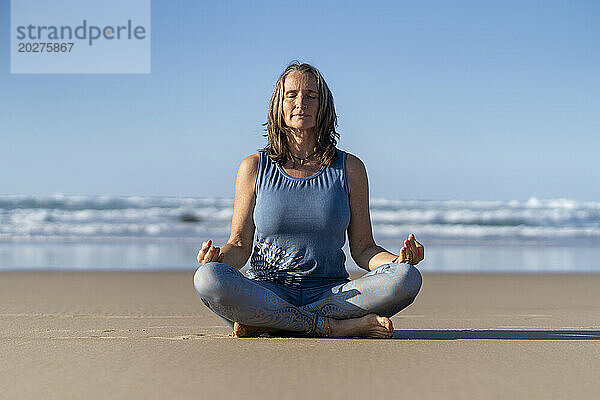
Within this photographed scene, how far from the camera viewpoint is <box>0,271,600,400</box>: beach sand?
2287mm

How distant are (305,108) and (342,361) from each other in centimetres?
140

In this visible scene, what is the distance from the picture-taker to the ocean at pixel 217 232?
9.59 meters

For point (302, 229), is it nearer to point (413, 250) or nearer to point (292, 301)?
point (292, 301)

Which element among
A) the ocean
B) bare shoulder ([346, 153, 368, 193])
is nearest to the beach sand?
bare shoulder ([346, 153, 368, 193])

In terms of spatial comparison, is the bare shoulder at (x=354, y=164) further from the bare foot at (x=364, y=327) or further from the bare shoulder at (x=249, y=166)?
the bare foot at (x=364, y=327)

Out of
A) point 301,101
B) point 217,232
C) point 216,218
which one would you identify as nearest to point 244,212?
point 301,101

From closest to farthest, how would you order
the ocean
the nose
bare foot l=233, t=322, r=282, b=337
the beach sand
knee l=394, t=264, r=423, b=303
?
the beach sand < knee l=394, t=264, r=423, b=303 < bare foot l=233, t=322, r=282, b=337 < the nose < the ocean

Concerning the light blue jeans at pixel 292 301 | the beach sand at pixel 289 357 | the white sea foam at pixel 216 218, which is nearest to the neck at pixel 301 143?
the light blue jeans at pixel 292 301

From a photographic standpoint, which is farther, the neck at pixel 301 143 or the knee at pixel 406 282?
the neck at pixel 301 143

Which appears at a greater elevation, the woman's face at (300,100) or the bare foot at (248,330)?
the woman's face at (300,100)

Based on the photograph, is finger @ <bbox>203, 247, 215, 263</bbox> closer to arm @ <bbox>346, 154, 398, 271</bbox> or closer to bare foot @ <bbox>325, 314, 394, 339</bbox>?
bare foot @ <bbox>325, 314, 394, 339</bbox>

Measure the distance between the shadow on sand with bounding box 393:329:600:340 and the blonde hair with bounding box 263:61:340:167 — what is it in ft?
3.15

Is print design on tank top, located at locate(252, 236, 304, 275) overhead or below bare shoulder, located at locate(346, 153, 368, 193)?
below

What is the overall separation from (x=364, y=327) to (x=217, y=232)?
12.7 m
